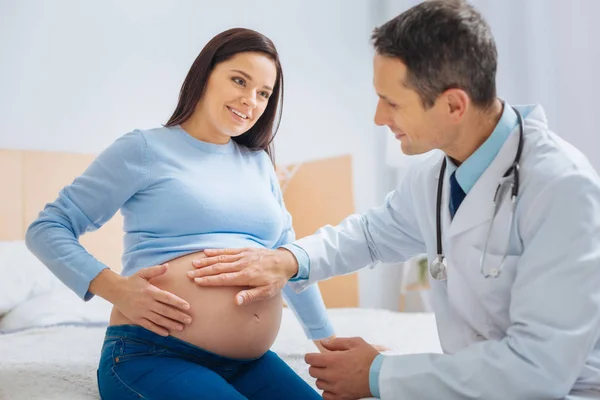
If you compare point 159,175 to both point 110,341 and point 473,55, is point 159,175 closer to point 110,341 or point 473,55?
point 110,341

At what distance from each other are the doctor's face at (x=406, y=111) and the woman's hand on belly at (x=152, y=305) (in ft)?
1.73

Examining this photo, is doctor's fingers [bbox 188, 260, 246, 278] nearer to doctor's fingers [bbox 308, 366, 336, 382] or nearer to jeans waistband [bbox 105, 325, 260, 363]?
jeans waistband [bbox 105, 325, 260, 363]

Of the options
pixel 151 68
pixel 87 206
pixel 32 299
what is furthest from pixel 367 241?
pixel 151 68

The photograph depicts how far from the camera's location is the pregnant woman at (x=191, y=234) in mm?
1234

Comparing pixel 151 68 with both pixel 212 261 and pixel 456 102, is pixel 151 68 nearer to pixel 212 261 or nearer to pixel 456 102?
pixel 212 261

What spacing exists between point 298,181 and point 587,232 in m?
2.77

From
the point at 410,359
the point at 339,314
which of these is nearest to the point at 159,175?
the point at 410,359

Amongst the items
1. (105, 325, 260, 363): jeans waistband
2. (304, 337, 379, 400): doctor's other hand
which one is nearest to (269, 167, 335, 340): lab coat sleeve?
(105, 325, 260, 363): jeans waistband

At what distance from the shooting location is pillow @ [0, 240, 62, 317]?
2.45 metres

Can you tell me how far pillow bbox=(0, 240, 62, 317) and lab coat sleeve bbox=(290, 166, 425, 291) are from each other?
4.82 ft

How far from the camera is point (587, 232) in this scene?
0.99 metres

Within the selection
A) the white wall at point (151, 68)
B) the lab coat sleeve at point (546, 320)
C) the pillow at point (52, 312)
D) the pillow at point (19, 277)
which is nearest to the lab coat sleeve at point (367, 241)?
the lab coat sleeve at point (546, 320)

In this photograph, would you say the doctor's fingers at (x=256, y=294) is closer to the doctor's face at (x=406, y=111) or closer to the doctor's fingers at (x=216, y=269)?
the doctor's fingers at (x=216, y=269)

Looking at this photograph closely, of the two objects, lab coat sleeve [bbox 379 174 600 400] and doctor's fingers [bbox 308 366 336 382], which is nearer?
lab coat sleeve [bbox 379 174 600 400]
